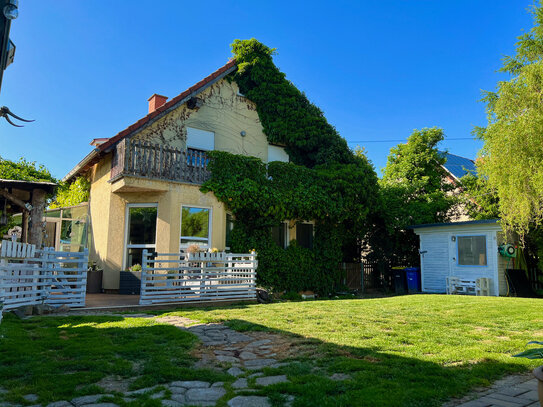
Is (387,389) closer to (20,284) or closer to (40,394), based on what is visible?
(40,394)

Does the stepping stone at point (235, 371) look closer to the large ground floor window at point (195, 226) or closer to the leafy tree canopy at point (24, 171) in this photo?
the large ground floor window at point (195, 226)

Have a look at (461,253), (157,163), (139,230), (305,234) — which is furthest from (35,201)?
(461,253)

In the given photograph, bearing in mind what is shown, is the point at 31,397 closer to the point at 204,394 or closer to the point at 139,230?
the point at 204,394

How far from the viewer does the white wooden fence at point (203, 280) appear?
9859mm

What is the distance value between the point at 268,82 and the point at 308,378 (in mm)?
14941

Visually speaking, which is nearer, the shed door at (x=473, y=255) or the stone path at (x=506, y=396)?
the stone path at (x=506, y=396)

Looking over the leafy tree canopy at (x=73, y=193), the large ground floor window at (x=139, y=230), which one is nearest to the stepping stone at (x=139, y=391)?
the large ground floor window at (x=139, y=230)

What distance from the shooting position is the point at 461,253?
16.3 m

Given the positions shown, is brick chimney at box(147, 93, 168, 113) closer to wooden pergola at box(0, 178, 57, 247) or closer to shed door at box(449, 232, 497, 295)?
wooden pergola at box(0, 178, 57, 247)

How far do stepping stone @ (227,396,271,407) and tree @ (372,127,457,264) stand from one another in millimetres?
15384

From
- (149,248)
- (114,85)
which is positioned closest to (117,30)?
(114,85)

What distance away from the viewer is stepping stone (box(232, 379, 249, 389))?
3664 mm

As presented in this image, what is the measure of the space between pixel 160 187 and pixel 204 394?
9.66 metres

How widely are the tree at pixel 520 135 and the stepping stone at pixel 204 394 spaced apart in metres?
10.5
